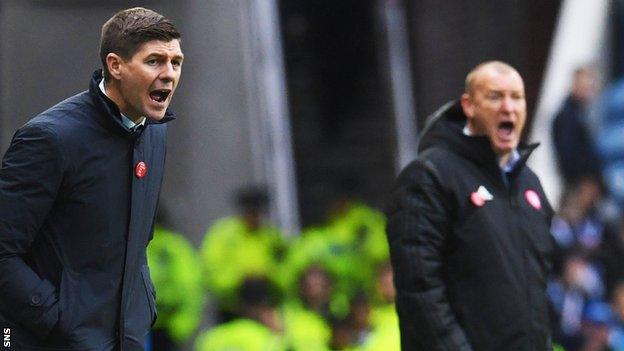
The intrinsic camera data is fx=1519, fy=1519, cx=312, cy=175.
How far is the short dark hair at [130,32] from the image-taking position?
483 centimetres

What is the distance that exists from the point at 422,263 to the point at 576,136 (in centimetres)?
733

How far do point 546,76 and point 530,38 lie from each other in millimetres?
431

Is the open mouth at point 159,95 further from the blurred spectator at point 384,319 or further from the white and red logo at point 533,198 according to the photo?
the blurred spectator at point 384,319

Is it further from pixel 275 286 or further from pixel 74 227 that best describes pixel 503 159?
pixel 275 286

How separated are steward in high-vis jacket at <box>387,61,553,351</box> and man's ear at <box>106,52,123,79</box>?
1.52m

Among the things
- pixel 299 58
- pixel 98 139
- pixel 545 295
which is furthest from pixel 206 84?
pixel 98 139

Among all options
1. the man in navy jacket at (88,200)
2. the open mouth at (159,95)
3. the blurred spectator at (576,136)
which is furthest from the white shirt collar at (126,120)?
the blurred spectator at (576,136)

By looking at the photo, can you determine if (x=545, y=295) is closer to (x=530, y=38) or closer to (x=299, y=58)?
(x=530, y=38)

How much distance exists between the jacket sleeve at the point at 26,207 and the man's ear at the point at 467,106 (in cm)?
205

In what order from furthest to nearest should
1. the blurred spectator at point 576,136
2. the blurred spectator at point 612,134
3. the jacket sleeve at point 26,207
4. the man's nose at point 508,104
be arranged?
1. the blurred spectator at point 612,134
2. the blurred spectator at point 576,136
3. the man's nose at point 508,104
4. the jacket sleeve at point 26,207

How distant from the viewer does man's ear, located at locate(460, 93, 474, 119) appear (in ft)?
20.3

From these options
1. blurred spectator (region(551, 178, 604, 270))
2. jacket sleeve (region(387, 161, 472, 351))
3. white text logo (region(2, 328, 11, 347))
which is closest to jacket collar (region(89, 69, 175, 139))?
white text logo (region(2, 328, 11, 347))

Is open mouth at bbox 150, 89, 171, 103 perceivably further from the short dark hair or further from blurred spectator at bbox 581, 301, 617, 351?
blurred spectator at bbox 581, 301, 617, 351

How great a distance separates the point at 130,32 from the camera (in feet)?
15.9
